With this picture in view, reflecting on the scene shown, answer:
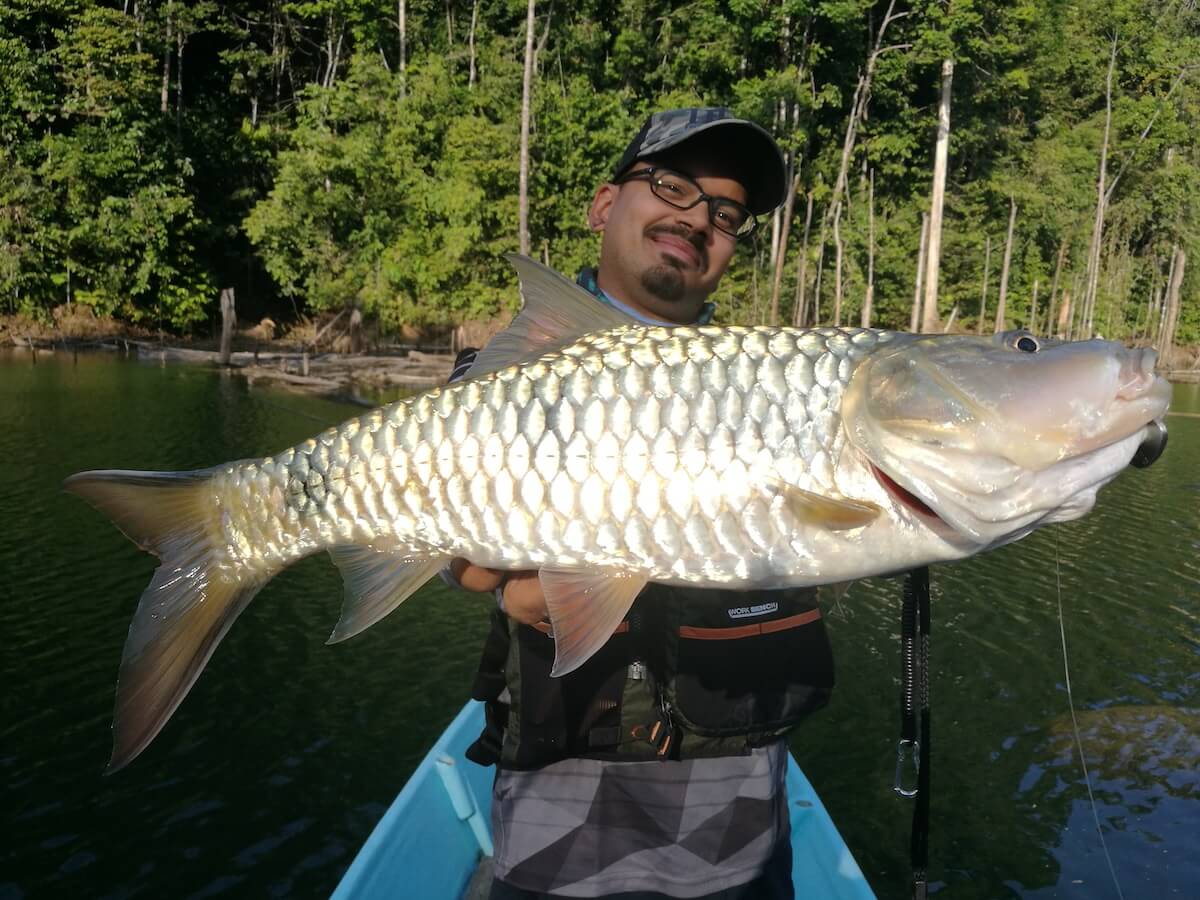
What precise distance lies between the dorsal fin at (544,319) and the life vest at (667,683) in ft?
2.40

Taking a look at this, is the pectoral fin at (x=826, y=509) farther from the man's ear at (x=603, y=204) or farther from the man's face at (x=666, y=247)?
the man's ear at (x=603, y=204)

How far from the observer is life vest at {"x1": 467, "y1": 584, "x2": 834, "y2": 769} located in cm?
220

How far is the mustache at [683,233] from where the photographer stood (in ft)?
8.93

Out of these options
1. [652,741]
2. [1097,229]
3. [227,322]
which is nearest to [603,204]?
[652,741]

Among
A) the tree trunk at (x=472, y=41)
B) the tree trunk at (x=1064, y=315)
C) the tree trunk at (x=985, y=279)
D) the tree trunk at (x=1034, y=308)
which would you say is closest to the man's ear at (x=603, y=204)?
the tree trunk at (x=472, y=41)

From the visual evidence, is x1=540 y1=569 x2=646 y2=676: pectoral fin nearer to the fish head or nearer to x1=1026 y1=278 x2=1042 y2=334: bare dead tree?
the fish head

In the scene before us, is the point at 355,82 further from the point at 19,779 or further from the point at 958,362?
the point at 958,362

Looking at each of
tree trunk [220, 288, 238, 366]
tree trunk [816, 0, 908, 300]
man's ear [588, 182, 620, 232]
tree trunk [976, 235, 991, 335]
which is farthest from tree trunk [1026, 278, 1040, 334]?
man's ear [588, 182, 620, 232]

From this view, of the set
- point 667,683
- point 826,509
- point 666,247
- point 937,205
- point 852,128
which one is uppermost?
point 852,128

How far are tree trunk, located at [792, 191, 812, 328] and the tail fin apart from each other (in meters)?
27.0

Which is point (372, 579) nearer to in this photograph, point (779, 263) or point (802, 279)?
point (779, 263)

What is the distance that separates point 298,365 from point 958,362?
23921 mm

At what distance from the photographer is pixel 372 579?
206 centimetres

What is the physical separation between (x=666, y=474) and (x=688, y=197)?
128 centimetres
